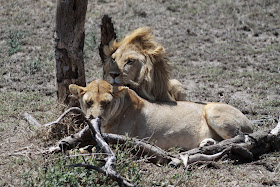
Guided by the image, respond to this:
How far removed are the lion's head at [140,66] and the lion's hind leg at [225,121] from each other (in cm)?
76

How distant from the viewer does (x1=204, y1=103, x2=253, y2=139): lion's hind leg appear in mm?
6141

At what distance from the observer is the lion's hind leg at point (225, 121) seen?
6141mm

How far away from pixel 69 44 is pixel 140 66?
3.56 ft

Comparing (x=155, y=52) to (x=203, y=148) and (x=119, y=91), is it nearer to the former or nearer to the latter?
(x=119, y=91)

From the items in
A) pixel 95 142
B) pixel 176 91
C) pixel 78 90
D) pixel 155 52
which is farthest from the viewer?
pixel 176 91

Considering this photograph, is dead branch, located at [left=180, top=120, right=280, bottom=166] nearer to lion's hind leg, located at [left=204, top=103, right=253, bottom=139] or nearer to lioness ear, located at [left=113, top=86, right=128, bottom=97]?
lion's hind leg, located at [left=204, top=103, right=253, bottom=139]

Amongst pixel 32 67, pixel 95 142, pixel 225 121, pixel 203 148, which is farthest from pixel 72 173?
pixel 32 67

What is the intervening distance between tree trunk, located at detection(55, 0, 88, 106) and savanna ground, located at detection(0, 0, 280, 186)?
0.40 metres

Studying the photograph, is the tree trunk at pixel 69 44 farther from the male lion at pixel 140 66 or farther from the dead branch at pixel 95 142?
the dead branch at pixel 95 142

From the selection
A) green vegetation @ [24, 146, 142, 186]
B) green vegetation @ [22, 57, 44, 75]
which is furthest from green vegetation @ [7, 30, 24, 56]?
green vegetation @ [24, 146, 142, 186]

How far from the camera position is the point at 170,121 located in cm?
612

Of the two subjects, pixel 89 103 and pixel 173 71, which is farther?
pixel 173 71

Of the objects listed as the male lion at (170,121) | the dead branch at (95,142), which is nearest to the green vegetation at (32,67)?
the male lion at (170,121)

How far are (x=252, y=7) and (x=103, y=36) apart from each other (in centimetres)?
999
